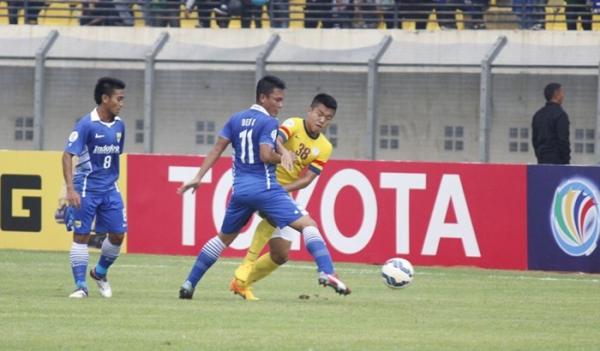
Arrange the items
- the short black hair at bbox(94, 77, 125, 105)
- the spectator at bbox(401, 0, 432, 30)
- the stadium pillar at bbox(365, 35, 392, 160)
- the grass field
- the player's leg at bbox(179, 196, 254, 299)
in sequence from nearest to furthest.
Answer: the grass field
the player's leg at bbox(179, 196, 254, 299)
the short black hair at bbox(94, 77, 125, 105)
the stadium pillar at bbox(365, 35, 392, 160)
the spectator at bbox(401, 0, 432, 30)

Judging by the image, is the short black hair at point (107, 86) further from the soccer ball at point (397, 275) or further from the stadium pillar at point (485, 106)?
the stadium pillar at point (485, 106)

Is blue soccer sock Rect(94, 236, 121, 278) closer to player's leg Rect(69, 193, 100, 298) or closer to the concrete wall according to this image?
player's leg Rect(69, 193, 100, 298)

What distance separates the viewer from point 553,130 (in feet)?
66.9

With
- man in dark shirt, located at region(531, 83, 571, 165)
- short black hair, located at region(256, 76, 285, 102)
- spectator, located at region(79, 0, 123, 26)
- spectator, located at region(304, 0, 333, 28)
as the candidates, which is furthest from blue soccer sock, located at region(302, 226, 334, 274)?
spectator, located at region(79, 0, 123, 26)

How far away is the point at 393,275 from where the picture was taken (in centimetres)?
1427

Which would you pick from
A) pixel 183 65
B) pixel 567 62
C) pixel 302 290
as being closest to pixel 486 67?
pixel 567 62

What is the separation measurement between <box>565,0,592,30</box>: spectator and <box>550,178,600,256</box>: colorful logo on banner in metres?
8.81

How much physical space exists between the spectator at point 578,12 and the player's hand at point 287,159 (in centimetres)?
1526

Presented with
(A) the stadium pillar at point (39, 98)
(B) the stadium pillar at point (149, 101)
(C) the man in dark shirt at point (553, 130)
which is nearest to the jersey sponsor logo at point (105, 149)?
(C) the man in dark shirt at point (553, 130)

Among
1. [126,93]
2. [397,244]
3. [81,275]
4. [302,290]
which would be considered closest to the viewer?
[81,275]

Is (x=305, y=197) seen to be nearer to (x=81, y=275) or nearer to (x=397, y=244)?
(x=397, y=244)

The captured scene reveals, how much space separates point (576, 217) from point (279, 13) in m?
12.4

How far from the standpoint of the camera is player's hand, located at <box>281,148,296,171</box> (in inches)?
520

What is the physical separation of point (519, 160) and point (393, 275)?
1463 centimetres
